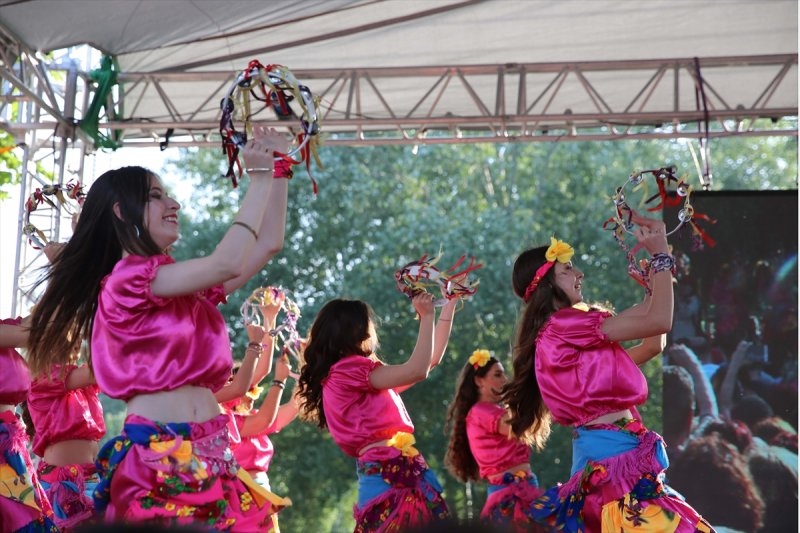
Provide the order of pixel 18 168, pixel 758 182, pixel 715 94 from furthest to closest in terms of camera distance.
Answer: pixel 758 182 < pixel 18 168 < pixel 715 94

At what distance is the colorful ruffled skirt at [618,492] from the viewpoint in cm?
396

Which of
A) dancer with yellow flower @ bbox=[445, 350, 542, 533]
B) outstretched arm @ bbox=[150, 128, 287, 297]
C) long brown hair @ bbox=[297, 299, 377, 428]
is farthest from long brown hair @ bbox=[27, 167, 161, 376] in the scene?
dancer with yellow flower @ bbox=[445, 350, 542, 533]

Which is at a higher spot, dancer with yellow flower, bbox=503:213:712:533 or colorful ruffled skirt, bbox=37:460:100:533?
dancer with yellow flower, bbox=503:213:712:533

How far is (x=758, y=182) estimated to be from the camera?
2139 centimetres

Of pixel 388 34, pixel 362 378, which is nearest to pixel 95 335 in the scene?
pixel 362 378

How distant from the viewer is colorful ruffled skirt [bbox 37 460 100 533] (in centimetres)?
482

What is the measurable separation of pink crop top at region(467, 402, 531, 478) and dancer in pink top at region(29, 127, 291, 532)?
3.64m

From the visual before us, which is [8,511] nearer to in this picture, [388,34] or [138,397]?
[138,397]

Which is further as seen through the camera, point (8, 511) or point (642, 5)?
point (642, 5)

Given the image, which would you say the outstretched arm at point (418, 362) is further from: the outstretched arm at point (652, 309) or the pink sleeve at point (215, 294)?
the pink sleeve at point (215, 294)

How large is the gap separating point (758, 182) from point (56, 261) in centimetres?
1989

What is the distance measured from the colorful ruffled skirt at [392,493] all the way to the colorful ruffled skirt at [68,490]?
1190 mm

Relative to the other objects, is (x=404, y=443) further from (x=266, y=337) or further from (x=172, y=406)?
(x=172, y=406)

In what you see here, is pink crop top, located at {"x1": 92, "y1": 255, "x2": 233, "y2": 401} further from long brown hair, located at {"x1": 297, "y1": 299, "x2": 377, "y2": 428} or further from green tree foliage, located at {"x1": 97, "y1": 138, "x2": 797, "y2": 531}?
green tree foliage, located at {"x1": 97, "y1": 138, "x2": 797, "y2": 531}
